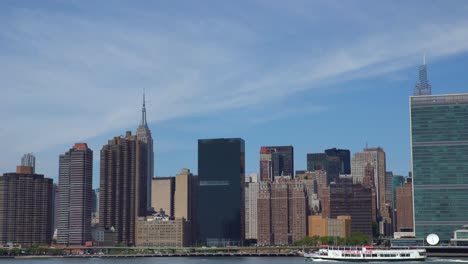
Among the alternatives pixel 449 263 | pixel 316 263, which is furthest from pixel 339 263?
pixel 449 263

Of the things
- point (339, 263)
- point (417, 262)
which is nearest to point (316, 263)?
point (339, 263)

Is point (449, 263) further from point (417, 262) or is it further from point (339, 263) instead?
point (339, 263)

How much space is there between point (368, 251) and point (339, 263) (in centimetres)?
924

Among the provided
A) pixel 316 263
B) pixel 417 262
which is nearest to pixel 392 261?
pixel 417 262

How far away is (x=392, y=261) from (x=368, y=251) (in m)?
7.46

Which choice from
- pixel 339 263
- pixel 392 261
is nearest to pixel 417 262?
pixel 392 261

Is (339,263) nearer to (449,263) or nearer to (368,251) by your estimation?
(368,251)

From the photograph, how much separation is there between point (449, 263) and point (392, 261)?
13.4m

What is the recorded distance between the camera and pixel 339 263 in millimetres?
193625

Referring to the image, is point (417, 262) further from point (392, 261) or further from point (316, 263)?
point (316, 263)

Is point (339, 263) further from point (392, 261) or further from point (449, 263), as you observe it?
point (449, 263)

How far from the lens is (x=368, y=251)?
198000 millimetres

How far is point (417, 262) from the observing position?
190 m

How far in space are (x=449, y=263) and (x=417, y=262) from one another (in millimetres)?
7891
